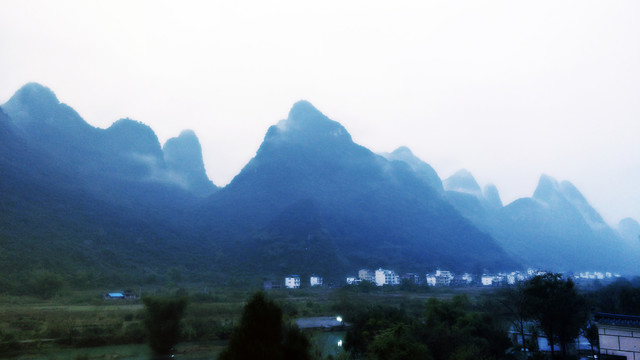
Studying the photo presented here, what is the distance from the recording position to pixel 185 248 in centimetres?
6912

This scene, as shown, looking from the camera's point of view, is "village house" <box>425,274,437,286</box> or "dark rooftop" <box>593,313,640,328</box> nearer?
"dark rooftop" <box>593,313,640,328</box>

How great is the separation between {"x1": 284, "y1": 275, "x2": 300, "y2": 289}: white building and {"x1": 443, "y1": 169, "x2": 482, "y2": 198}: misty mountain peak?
143244 millimetres

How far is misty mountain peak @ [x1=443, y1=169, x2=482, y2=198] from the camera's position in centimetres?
19055

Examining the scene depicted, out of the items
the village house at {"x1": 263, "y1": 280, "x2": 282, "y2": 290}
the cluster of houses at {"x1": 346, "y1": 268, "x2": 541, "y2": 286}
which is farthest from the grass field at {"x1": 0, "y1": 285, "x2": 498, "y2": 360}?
the cluster of houses at {"x1": 346, "y1": 268, "x2": 541, "y2": 286}

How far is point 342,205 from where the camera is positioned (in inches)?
3688

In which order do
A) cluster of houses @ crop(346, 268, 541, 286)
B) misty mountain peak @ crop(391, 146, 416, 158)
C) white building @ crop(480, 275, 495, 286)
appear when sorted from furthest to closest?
1. misty mountain peak @ crop(391, 146, 416, 158)
2. white building @ crop(480, 275, 495, 286)
3. cluster of houses @ crop(346, 268, 541, 286)

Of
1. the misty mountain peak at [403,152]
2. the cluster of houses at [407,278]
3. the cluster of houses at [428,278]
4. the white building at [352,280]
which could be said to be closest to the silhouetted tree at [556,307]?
the cluster of houses at [407,278]

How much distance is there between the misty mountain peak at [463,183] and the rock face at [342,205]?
260 ft

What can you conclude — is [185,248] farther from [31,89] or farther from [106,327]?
[31,89]

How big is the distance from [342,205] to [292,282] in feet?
123

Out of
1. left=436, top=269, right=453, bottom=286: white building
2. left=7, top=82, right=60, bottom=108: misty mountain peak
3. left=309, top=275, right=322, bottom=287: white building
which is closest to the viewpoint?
left=309, top=275, right=322, bottom=287: white building

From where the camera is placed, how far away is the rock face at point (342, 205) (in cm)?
7975

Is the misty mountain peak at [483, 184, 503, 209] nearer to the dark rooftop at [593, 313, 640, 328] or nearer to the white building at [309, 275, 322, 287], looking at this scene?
the white building at [309, 275, 322, 287]

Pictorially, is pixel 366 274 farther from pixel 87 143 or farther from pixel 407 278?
pixel 87 143
